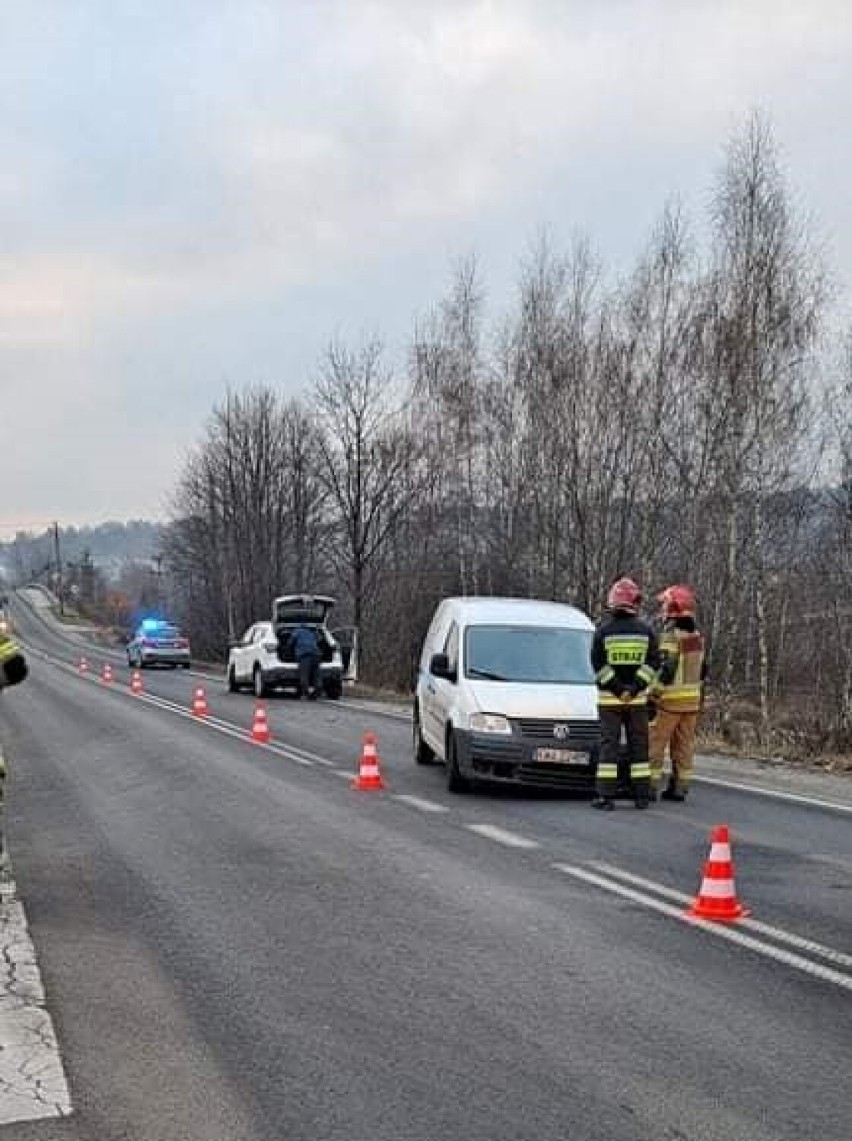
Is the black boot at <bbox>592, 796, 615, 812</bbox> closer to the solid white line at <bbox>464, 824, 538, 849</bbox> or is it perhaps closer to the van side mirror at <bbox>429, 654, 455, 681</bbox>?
the solid white line at <bbox>464, 824, 538, 849</bbox>

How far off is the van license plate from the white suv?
60.0 ft

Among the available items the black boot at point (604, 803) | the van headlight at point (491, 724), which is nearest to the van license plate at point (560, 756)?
the van headlight at point (491, 724)

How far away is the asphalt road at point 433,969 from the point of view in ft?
15.4

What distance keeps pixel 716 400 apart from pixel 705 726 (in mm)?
7179

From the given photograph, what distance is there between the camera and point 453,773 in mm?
13312

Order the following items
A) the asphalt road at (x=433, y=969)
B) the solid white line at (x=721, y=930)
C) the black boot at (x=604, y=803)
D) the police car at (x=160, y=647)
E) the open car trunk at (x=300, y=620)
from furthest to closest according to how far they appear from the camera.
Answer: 1. the police car at (x=160, y=647)
2. the open car trunk at (x=300, y=620)
3. the black boot at (x=604, y=803)
4. the solid white line at (x=721, y=930)
5. the asphalt road at (x=433, y=969)

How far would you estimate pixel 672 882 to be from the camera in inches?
345

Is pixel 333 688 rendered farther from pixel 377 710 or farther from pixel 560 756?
pixel 560 756

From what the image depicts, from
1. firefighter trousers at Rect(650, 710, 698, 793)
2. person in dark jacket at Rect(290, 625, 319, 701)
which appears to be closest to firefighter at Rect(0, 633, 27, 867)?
firefighter trousers at Rect(650, 710, 698, 793)

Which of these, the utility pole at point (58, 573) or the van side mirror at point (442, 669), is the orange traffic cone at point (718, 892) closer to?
the van side mirror at point (442, 669)

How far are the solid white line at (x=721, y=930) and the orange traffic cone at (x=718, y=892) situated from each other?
103 millimetres

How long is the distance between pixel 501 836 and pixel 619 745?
2.13 metres

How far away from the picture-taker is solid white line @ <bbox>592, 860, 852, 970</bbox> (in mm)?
6828

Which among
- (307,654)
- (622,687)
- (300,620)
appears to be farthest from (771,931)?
(300,620)
